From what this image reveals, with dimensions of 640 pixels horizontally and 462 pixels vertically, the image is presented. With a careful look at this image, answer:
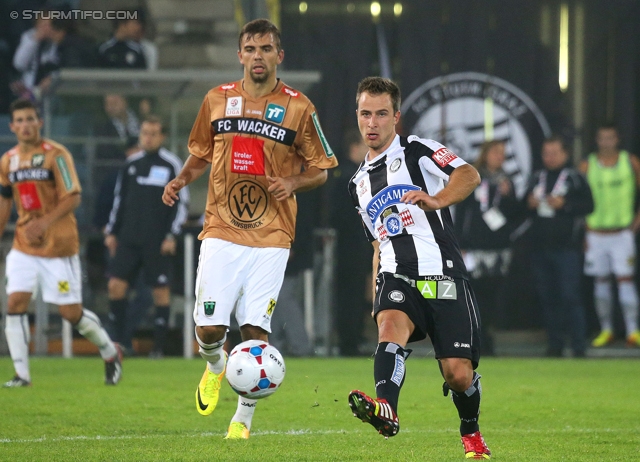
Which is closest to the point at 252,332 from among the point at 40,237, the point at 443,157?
the point at 443,157

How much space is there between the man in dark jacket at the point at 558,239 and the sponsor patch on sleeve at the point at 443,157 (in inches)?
307

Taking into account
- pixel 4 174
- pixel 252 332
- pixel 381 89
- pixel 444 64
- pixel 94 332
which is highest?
pixel 444 64

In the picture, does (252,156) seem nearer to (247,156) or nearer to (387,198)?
(247,156)

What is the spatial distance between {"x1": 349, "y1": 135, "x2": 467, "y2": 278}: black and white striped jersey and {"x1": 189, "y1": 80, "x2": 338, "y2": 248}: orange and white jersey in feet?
2.94

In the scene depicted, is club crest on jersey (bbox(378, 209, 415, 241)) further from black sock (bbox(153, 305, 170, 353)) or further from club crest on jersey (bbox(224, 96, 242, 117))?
black sock (bbox(153, 305, 170, 353))

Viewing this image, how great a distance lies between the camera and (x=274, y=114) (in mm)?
6672

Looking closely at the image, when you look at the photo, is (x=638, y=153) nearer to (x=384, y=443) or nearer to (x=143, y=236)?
(x=143, y=236)

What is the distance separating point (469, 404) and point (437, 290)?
62cm

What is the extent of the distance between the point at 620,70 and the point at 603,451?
8962 mm

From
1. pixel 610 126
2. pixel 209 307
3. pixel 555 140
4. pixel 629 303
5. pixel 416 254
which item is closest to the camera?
pixel 416 254

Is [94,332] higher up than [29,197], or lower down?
lower down

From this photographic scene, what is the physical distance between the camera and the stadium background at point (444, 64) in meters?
13.9

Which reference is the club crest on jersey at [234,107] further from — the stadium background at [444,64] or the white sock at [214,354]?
the stadium background at [444,64]

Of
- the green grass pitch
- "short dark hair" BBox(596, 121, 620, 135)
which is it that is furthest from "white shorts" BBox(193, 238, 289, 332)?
"short dark hair" BBox(596, 121, 620, 135)
